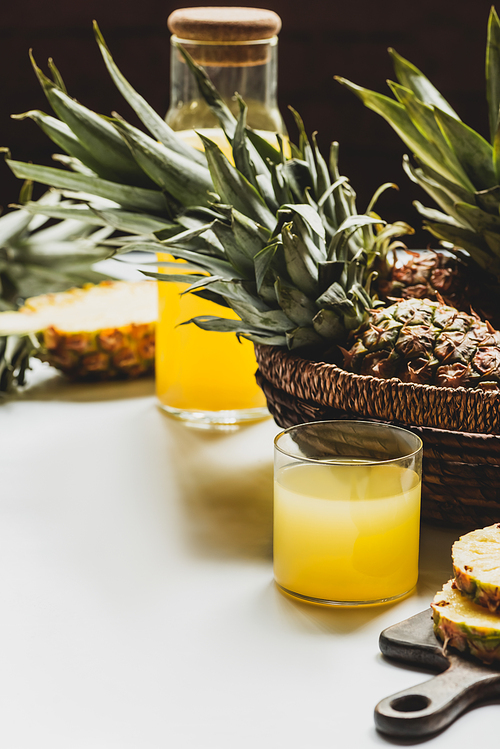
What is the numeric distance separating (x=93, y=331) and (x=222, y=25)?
0.39m

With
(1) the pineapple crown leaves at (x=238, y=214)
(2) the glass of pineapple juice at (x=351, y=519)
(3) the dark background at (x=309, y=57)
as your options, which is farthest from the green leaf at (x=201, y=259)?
(3) the dark background at (x=309, y=57)

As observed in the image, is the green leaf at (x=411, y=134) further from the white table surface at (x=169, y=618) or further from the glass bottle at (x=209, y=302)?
the white table surface at (x=169, y=618)

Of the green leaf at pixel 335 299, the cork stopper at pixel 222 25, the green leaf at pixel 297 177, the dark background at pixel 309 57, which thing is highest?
the dark background at pixel 309 57

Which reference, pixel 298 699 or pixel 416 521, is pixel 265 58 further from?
pixel 298 699

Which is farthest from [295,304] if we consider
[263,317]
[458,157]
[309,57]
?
[309,57]

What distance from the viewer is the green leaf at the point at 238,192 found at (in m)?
0.76

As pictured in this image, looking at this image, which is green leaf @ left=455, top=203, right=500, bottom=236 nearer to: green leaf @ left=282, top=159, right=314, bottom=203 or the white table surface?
green leaf @ left=282, top=159, right=314, bottom=203

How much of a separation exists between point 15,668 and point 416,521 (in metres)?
0.28

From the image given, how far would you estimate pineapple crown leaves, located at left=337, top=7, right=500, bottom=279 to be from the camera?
0.80m

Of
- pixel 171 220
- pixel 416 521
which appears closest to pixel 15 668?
pixel 416 521

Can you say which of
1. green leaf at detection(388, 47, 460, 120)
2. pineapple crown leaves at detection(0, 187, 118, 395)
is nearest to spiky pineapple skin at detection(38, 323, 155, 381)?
pineapple crown leaves at detection(0, 187, 118, 395)

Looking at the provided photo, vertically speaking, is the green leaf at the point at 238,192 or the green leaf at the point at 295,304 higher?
the green leaf at the point at 238,192

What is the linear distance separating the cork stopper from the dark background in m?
1.38

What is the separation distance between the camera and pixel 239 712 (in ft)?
1.57
